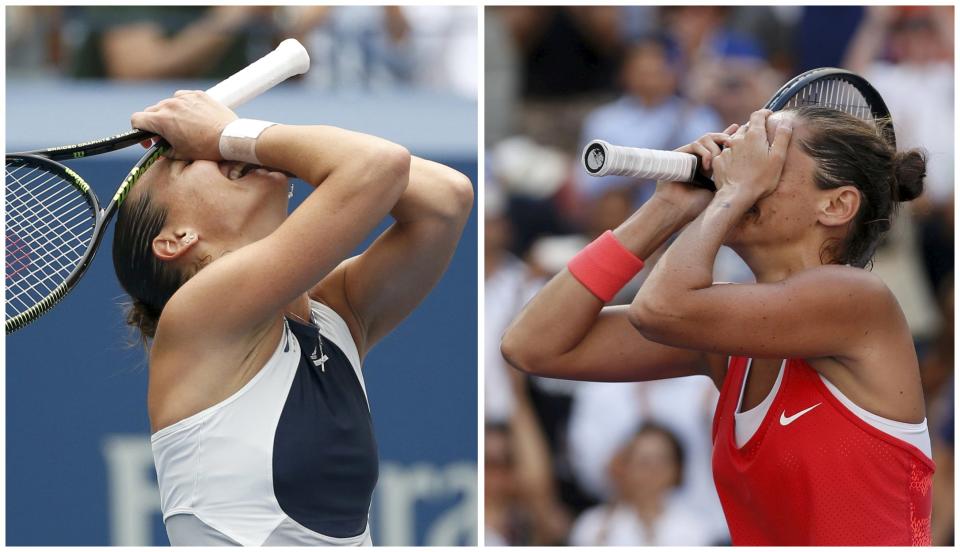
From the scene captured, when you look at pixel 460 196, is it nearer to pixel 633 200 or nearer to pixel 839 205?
pixel 839 205

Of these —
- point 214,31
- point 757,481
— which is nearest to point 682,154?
point 757,481

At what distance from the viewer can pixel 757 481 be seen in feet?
8.06

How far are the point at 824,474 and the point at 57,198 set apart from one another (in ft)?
5.93

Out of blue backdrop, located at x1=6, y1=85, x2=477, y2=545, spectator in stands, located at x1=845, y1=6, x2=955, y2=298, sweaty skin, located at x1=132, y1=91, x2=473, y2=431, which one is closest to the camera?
sweaty skin, located at x1=132, y1=91, x2=473, y2=431

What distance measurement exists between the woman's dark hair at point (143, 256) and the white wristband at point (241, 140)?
0.61ft

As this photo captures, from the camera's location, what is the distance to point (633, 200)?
17.9 feet

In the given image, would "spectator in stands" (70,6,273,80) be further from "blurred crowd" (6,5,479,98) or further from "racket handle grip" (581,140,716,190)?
"racket handle grip" (581,140,716,190)

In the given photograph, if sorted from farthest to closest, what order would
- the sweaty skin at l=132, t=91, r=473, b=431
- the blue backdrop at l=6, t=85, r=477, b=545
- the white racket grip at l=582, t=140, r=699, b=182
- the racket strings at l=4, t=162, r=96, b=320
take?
the blue backdrop at l=6, t=85, r=477, b=545 → the racket strings at l=4, t=162, r=96, b=320 → the white racket grip at l=582, t=140, r=699, b=182 → the sweaty skin at l=132, t=91, r=473, b=431

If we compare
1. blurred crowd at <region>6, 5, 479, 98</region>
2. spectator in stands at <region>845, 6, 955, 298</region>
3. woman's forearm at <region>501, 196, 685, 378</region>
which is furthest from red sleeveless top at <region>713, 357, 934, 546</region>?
spectator in stands at <region>845, 6, 955, 298</region>

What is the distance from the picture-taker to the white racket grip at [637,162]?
2391 mm

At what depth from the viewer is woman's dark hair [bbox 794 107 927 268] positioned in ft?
8.02

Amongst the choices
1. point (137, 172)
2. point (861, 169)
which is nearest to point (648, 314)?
point (861, 169)

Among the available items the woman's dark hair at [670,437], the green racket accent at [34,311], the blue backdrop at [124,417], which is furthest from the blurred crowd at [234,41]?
the green racket accent at [34,311]

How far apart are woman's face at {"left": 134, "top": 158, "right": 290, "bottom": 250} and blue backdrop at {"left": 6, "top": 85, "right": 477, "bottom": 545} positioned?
1997 millimetres
